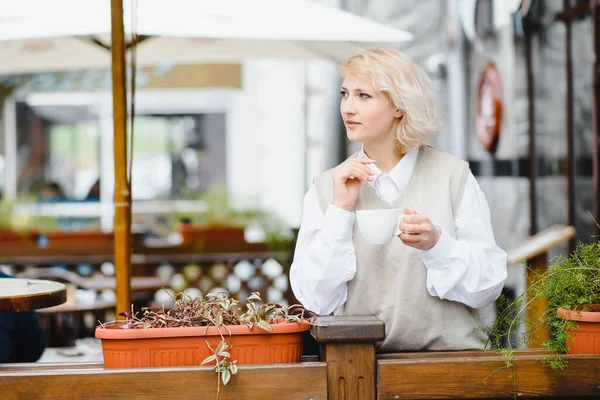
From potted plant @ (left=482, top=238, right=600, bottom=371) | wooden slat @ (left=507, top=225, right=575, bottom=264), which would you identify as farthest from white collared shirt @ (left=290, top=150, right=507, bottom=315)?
wooden slat @ (left=507, top=225, right=575, bottom=264)

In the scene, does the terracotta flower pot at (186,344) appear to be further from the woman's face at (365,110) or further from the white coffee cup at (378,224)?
the woman's face at (365,110)

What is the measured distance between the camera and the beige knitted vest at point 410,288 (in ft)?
7.62

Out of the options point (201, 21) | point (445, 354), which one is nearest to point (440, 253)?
point (445, 354)

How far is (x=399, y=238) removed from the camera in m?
2.25

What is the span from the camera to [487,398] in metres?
2.18

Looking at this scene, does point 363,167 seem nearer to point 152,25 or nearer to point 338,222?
point 338,222

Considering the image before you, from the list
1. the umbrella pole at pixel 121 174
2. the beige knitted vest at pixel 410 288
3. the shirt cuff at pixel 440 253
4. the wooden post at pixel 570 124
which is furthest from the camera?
the wooden post at pixel 570 124

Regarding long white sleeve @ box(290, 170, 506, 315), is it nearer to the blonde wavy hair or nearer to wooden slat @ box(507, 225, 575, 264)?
the blonde wavy hair

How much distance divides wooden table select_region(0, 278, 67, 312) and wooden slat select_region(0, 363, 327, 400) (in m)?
0.23

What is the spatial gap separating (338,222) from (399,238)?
0.15 meters

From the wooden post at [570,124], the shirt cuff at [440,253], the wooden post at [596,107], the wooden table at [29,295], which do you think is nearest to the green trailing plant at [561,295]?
the shirt cuff at [440,253]

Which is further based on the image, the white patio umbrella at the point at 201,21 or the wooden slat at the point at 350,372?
the white patio umbrella at the point at 201,21

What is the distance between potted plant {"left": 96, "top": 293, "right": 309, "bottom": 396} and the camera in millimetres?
2145

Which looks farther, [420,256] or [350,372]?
[420,256]
